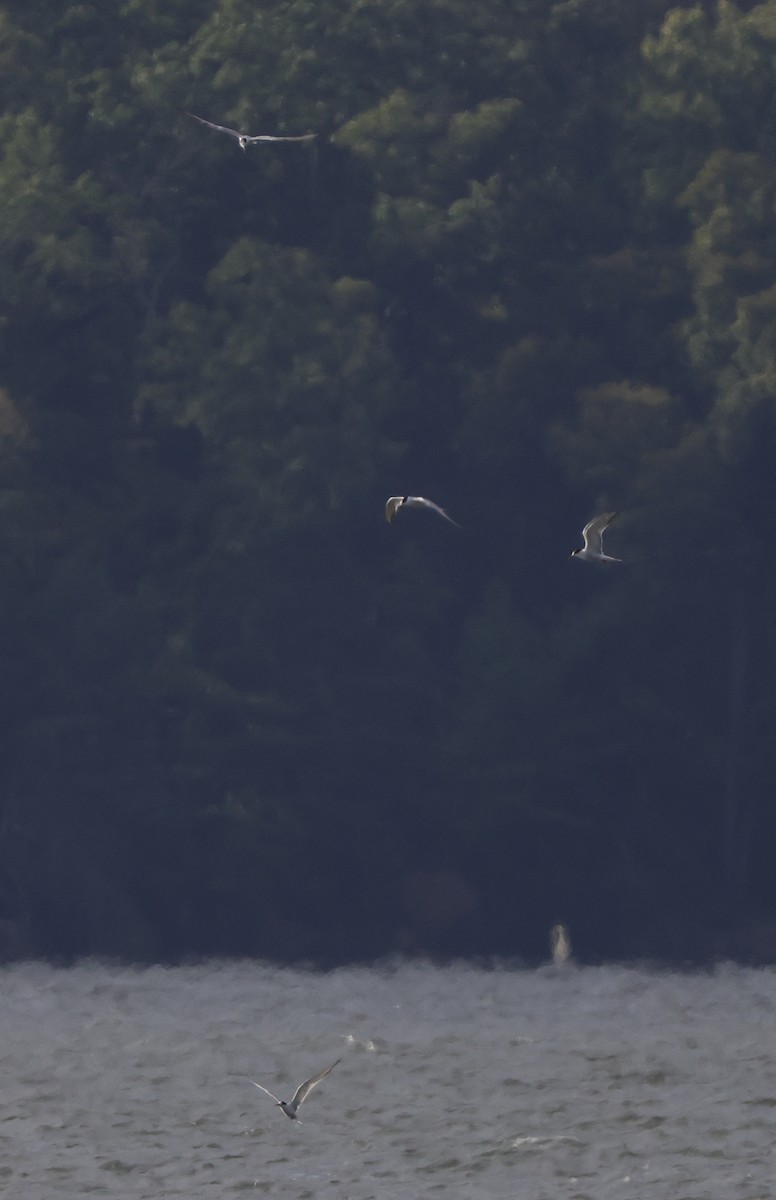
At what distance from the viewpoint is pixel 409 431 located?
6256 cm

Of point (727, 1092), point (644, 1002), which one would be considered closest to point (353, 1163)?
point (727, 1092)

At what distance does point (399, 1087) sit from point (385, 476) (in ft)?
71.2

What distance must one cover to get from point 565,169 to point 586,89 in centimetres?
185

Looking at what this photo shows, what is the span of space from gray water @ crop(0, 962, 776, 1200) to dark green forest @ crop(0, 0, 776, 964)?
16.1 ft

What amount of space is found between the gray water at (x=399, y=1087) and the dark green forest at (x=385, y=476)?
491cm

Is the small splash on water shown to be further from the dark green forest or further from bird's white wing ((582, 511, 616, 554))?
the dark green forest

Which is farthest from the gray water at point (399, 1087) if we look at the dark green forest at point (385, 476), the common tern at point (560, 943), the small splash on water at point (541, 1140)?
the dark green forest at point (385, 476)

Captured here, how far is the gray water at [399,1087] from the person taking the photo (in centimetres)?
3612

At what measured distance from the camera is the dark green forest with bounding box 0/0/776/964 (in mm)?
59531

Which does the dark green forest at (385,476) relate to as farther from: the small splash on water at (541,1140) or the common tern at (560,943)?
the small splash on water at (541,1140)

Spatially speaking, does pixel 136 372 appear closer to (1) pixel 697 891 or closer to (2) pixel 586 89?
(2) pixel 586 89

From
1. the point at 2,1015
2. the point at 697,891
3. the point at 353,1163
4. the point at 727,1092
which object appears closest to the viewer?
the point at 353,1163

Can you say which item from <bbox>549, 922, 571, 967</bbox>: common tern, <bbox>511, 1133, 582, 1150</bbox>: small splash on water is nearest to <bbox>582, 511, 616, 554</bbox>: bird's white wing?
<bbox>511, 1133, 582, 1150</bbox>: small splash on water

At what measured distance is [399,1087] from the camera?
4172 cm
